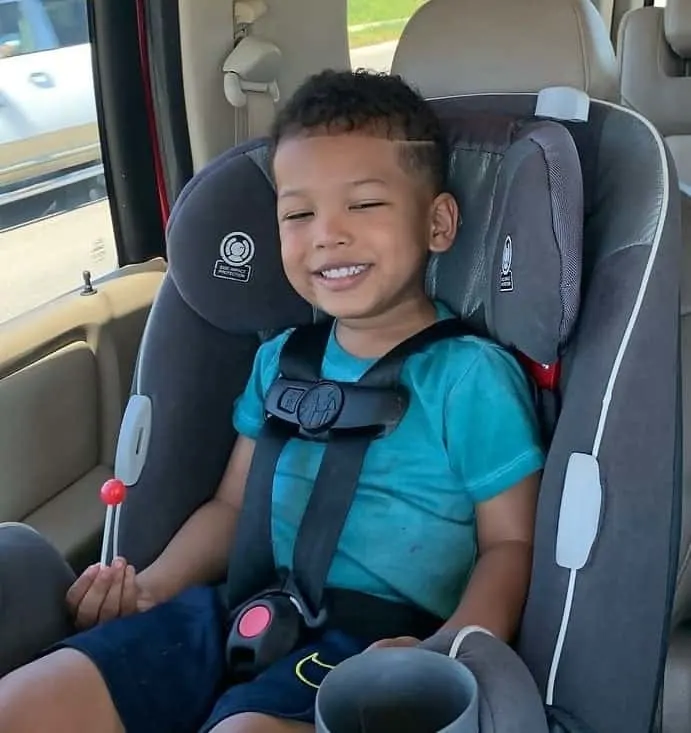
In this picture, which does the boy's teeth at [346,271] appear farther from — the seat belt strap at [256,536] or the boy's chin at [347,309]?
the seat belt strap at [256,536]

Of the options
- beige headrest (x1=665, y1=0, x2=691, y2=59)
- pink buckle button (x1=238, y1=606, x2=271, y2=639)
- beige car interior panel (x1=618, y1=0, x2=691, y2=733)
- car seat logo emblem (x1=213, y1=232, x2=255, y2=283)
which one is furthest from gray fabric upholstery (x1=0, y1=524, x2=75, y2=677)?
beige headrest (x1=665, y1=0, x2=691, y2=59)

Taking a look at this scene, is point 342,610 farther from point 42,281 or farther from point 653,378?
point 42,281

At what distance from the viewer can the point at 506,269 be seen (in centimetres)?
133

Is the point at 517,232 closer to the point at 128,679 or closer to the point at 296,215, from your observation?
the point at 296,215

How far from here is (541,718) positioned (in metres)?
1.01

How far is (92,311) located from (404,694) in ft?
3.78

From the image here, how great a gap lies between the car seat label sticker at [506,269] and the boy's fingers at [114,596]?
0.58m

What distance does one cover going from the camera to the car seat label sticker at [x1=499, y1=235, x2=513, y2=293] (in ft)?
4.33

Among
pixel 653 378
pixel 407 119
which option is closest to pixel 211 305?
pixel 407 119

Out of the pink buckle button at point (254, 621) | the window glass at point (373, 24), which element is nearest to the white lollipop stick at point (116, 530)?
the pink buckle button at point (254, 621)

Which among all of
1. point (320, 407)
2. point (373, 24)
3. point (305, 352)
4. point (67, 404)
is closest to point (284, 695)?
point (320, 407)

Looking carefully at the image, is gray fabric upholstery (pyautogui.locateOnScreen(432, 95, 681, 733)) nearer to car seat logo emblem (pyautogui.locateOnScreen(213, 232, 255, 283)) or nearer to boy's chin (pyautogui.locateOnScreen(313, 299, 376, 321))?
boy's chin (pyautogui.locateOnScreen(313, 299, 376, 321))

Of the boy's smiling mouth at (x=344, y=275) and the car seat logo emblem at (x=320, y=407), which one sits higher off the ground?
the boy's smiling mouth at (x=344, y=275)

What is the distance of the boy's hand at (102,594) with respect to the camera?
53.2 inches
